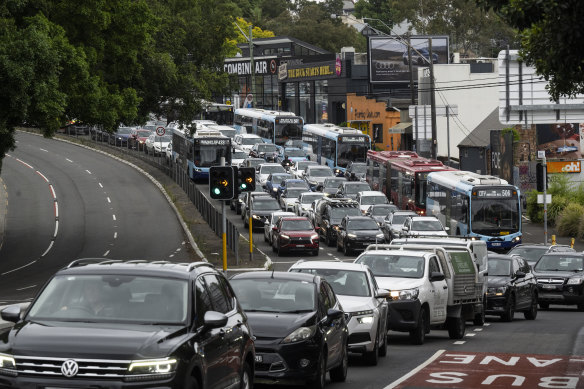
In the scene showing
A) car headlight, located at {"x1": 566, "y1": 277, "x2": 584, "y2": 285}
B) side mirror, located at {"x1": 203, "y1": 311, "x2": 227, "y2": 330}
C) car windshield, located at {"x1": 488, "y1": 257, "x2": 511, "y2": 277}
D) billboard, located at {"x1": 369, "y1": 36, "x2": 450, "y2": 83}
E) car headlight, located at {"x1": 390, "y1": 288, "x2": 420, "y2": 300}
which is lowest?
car headlight, located at {"x1": 566, "y1": 277, "x2": 584, "y2": 285}

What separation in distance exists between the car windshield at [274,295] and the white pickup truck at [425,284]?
5.86 metres

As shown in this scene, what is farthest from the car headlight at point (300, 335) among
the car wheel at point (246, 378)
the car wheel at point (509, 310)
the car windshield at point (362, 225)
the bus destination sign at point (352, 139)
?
the bus destination sign at point (352, 139)

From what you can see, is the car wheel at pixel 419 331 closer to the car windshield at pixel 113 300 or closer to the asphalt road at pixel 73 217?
the car windshield at pixel 113 300

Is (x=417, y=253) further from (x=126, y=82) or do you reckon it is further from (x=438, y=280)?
(x=126, y=82)

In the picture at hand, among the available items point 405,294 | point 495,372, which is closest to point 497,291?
point 405,294

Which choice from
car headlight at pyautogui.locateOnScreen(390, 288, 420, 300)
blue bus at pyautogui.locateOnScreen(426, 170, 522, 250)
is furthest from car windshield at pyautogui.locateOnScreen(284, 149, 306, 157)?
car headlight at pyautogui.locateOnScreen(390, 288, 420, 300)

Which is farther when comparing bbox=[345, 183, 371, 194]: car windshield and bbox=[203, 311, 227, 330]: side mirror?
bbox=[345, 183, 371, 194]: car windshield

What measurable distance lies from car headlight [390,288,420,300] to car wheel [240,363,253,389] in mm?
8789

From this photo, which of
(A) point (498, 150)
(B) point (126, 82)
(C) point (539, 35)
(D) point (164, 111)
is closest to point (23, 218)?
(D) point (164, 111)

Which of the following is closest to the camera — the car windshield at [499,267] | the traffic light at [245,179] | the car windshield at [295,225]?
the traffic light at [245,179]

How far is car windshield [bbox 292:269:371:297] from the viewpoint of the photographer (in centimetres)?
1909

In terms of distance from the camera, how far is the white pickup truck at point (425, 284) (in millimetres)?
21562

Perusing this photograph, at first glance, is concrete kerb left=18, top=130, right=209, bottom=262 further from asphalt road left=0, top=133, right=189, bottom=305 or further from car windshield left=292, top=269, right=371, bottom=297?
car windshield left=292, top=269, right=371, bottom=297

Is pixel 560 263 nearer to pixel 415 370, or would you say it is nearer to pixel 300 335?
pixel 415 370
